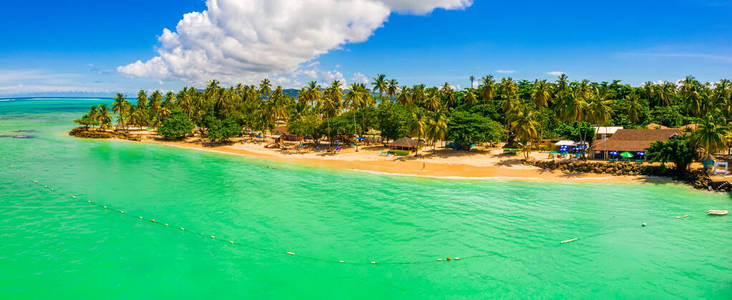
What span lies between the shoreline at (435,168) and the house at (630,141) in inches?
252

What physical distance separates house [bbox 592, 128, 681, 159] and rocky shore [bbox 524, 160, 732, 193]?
3681 millimetres

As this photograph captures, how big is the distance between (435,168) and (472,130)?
9803 millimetres

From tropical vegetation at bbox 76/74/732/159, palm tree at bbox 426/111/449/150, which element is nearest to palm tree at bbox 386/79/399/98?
tropical vegetation at bbox 76/74/732/159

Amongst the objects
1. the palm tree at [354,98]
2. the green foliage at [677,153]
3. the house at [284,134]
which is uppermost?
the palm tree at [354,98]

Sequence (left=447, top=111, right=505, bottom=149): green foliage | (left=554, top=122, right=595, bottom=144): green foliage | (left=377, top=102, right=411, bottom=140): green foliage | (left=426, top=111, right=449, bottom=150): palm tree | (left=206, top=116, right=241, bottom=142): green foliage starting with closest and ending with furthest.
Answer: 1. (left=447, top=111, right=505, bottom=149): green foliage
2. (left=426, top=111, right=449, bottom=150): palm tree
3. (left=554, top=122, right=595, bottom=144): green foliage
4. (left=377, top=102, right=411, bottom=140): green foliage
5. (left=206, top=116, right=241, bottom=142): green foliage

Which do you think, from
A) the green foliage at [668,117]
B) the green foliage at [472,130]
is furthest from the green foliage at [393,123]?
the green foliage at [668,117]

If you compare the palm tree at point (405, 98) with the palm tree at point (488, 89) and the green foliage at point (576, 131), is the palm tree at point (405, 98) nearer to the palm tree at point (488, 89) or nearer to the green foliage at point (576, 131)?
the palm tree at point (488, 89)

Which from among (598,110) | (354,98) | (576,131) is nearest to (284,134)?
(354,98)

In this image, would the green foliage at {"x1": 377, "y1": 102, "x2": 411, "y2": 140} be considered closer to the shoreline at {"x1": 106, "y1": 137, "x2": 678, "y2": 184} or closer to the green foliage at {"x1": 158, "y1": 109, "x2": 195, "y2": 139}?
the shoreline at {"x1": 106, "y1": 137, "x2": 678, "y2": 184}

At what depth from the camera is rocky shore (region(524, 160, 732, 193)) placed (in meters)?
39.0

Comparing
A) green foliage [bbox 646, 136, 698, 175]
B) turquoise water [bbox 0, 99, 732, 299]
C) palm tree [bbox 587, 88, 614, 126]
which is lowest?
turquoise water [bbox 0, 99, 732, 299]

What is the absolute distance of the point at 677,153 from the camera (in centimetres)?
4122

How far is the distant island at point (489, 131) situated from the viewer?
151 feet

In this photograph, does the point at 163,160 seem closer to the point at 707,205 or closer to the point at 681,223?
the point at 681,223
